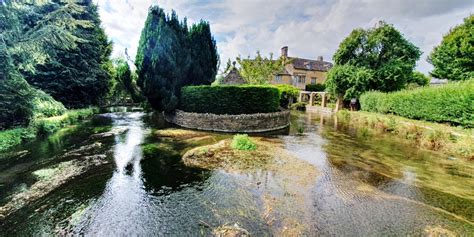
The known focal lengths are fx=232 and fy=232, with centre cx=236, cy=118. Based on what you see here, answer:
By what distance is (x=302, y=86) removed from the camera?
42.7 m

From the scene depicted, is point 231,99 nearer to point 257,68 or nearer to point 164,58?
point 164,58

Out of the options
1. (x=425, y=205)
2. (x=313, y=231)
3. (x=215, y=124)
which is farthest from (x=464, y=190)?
(x=215, y=124)

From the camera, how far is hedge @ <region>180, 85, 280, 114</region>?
15.0 m

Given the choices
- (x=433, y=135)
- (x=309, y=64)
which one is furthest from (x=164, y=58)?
(x=309, y=64)

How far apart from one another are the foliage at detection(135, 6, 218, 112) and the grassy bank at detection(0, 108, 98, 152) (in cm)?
540

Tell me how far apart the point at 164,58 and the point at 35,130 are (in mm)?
8302

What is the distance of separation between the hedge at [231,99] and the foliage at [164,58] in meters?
2.02

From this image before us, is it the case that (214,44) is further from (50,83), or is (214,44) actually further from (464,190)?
(464,190)

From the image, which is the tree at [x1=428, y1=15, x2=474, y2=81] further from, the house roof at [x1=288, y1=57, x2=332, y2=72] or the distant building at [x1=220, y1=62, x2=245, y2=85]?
the distant building at [x1=220, y1=62, x2=245, y2=85]

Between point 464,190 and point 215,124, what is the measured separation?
11.5 m

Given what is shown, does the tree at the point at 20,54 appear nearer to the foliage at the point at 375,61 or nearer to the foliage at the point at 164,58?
the foliage at the point at 164,58

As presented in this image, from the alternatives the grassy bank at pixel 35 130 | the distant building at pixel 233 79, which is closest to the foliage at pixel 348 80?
the distant building at pixel 233 79

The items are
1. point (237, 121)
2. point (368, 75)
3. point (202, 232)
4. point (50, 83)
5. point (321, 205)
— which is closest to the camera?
point (202, 232)

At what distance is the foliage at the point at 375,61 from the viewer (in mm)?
22781
